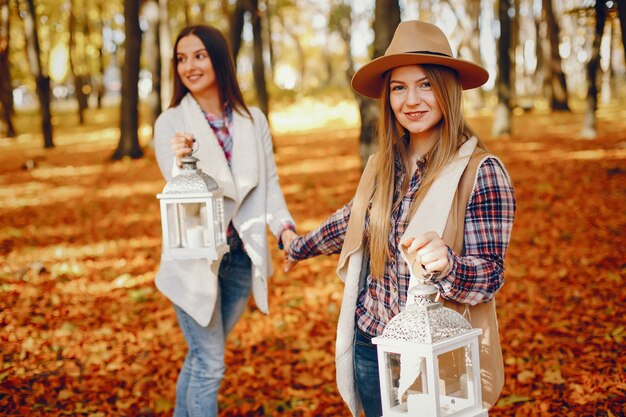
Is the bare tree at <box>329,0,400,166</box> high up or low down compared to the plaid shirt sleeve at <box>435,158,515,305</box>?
up

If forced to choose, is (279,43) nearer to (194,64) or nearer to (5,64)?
(5,64)

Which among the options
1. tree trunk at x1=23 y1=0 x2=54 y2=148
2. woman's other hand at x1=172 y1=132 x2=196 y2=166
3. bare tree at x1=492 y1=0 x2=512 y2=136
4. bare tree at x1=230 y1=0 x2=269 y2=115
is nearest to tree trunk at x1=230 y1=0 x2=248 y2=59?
bare tree at x1=230 y1=0 x2=269 y2=115

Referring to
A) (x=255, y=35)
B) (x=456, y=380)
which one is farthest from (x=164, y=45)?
(x=456, y=380)

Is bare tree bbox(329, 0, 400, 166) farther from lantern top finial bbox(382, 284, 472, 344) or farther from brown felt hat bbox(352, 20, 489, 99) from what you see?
lantern top finial bbox(382, 284, 472, 344)

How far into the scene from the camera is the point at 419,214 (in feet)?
7.12

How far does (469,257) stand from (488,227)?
0.44ft

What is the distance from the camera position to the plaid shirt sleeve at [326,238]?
273cm

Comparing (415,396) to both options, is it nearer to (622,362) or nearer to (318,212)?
(622,362)

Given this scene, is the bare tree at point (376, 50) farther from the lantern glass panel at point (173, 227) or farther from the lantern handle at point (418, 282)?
the lantern handle at point (418, 282)

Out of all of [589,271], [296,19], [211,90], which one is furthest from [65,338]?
[296,19]

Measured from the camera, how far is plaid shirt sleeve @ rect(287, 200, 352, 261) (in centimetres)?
273

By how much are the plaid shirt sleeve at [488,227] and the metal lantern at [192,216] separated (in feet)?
4.25

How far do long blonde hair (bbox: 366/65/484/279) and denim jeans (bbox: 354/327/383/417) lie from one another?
29 cm

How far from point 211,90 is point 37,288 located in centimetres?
510
